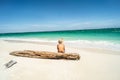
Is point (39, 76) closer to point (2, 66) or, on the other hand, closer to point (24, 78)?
point (24, 78)

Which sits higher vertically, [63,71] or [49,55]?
[49,55]

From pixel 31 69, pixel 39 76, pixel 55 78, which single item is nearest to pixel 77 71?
pixel 55 78

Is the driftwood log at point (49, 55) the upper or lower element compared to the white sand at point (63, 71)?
upper

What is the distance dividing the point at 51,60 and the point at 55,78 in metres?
1.71

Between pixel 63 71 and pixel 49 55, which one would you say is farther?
pixel 49 55

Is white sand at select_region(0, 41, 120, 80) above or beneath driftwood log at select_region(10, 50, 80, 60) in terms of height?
beneath

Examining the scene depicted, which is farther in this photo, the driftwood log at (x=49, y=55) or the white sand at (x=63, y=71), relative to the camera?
the driftwood log at (x=49, y=55)

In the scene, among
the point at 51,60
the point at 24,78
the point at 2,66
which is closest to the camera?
the point at 24,78

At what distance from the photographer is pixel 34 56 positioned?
568 centimetres

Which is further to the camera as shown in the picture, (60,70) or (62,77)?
(60,70)

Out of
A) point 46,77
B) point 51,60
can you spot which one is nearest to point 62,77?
point 46,77

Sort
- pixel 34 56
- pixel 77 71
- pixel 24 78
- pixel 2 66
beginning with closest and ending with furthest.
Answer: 1. pixel 24 78
2. pixel 77 71
3. pixel 2 66
4. pixel 34 56

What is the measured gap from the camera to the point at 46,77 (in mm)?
3711

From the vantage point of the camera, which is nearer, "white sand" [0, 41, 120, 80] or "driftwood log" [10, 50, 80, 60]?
"white sand" [0, 41, 120, 80]
